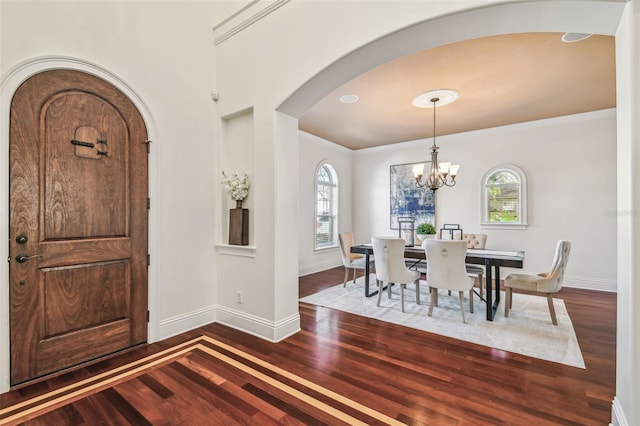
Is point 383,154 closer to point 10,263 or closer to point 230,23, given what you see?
point 230,23

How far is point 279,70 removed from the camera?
2758 mm

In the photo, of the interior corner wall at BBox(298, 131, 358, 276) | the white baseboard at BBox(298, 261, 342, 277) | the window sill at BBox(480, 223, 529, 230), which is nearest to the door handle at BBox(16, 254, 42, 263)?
the interior corner wall at BBox(298, 131, 358, 276)

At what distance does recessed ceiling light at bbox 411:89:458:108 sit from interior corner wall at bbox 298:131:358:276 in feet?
7.95

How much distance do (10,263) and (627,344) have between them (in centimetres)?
376

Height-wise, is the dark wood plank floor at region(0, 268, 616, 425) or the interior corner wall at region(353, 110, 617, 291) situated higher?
the interior corner wall at region(353, 110, 617, 291)

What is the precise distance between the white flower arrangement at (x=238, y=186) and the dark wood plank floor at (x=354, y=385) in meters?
1.42

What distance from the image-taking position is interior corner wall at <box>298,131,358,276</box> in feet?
19.2

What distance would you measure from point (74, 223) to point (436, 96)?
4334 millimetres

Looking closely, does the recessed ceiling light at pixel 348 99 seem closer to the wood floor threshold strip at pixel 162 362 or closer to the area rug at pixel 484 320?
the area rug at pixel 484 320

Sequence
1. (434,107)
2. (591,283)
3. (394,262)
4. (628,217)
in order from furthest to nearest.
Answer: (591,283)
(434,107)
(394,262)
(628,217)

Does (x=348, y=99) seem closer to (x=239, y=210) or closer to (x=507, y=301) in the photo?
(x=239, y=210)

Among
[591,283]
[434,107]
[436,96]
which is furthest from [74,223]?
[591,283]

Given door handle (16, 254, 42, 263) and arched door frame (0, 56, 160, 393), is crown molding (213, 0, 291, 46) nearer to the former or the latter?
arched door frame (0, 56, 160, 393)

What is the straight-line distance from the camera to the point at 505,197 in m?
5.44
